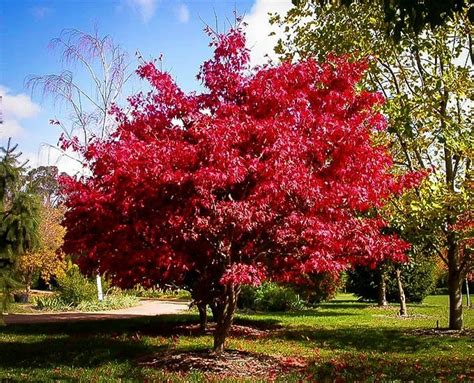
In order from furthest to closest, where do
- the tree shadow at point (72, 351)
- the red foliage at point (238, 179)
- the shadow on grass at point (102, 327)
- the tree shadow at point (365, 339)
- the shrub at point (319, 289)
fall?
the shrub at point (319, 289), the shadow on grass at point (102, 327), the tree shadow at point (365, 339), the tree shadow at point (72, 351), the red foliage at point (238, 179)

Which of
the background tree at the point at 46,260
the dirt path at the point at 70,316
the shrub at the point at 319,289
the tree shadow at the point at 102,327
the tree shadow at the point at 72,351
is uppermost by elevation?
the background tree at the point at 46,260

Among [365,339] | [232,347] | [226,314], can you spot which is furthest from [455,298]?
[226,314]

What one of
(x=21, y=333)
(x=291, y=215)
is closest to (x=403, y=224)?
(x=291, y=215)

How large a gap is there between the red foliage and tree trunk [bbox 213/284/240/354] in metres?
0.61

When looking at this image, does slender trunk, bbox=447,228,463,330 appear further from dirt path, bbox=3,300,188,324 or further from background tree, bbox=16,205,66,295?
background tree, bbox=16,205,66,295

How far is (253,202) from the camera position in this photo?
8555 millimetres

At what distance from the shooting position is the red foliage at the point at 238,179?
8461 millimetres

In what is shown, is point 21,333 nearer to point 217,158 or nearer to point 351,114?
point 217,158

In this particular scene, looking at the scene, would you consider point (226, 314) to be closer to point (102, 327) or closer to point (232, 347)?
point (232, 347)

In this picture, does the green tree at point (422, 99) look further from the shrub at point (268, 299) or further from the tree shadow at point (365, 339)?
the shrub at point (268, 299)

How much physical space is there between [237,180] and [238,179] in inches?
1.3

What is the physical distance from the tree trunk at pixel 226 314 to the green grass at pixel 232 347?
1614 mm

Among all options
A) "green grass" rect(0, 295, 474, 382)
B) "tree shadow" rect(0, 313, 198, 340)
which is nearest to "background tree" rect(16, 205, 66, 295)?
"tree shadow" rect(0, 313, 198, 340)

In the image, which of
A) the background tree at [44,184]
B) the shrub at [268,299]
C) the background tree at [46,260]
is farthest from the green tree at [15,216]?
the background tree at [46,260]
